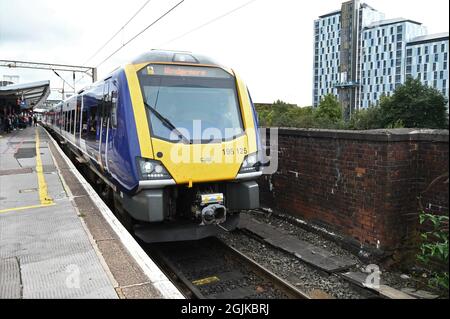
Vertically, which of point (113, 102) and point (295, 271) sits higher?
point (113, 102)

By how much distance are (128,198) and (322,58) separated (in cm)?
12001

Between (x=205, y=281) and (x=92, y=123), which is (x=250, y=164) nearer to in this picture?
(x=205, y=281)

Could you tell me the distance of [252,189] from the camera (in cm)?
620

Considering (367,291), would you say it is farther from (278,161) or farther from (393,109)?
(393,109)

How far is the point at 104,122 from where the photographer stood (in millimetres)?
7180

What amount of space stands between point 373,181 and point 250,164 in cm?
182

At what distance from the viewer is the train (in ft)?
18.3

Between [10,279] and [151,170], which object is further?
[151,170]

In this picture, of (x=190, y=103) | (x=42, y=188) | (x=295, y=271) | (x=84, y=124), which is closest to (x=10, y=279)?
(x=190, y=103)

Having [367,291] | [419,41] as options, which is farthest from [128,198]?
[419,41]

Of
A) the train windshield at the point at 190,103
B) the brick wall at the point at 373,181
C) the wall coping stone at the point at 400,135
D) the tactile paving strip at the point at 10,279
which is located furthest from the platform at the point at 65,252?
the wall coping stone at the point at 400,135

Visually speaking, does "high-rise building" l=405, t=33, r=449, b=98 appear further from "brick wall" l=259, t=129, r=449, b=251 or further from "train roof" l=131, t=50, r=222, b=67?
"train roof" l=131, t=50, r=222, b=67

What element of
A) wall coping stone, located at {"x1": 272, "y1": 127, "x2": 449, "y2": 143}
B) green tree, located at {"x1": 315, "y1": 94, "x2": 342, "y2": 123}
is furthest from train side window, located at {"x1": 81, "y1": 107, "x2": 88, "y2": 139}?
green tree, located at {"x1": 315, "y1": 94, "x2": 342, "y2": 123}

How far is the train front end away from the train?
1 centimetres
